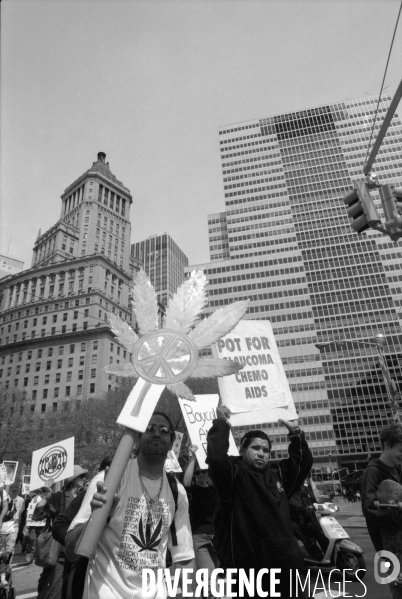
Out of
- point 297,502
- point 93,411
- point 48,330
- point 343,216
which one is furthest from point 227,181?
point 297,502

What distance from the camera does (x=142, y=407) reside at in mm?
2688

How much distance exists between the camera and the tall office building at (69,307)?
7719 centimetres

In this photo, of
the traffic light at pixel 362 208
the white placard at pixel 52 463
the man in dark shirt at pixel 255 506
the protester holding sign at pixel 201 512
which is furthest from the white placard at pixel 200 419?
the traffic light at pixel 362 208

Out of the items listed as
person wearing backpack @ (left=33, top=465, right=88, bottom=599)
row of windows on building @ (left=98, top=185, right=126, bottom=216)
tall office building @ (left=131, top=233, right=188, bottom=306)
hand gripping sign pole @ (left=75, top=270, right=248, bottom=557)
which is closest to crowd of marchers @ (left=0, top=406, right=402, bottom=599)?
hand gripping sign pole @ (left=75, top=270, right=248, bottom=557)

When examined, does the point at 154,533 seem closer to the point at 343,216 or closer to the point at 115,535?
the point at 115,535

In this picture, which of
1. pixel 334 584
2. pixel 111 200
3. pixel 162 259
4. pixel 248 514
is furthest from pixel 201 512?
pixel 162 259

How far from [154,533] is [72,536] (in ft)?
1.65

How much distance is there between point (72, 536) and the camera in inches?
97.6

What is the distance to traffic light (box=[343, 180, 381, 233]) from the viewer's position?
8.75m

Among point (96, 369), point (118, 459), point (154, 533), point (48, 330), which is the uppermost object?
point (48, 330)

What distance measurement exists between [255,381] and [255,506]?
10.0ft

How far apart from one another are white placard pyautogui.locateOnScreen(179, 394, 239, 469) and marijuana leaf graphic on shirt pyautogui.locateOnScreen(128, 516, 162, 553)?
299 cm

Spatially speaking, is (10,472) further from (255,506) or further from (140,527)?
(255,506)

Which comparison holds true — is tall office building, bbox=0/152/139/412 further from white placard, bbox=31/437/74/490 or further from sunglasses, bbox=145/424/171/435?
sunglasses, bbox=145/424/171/435
